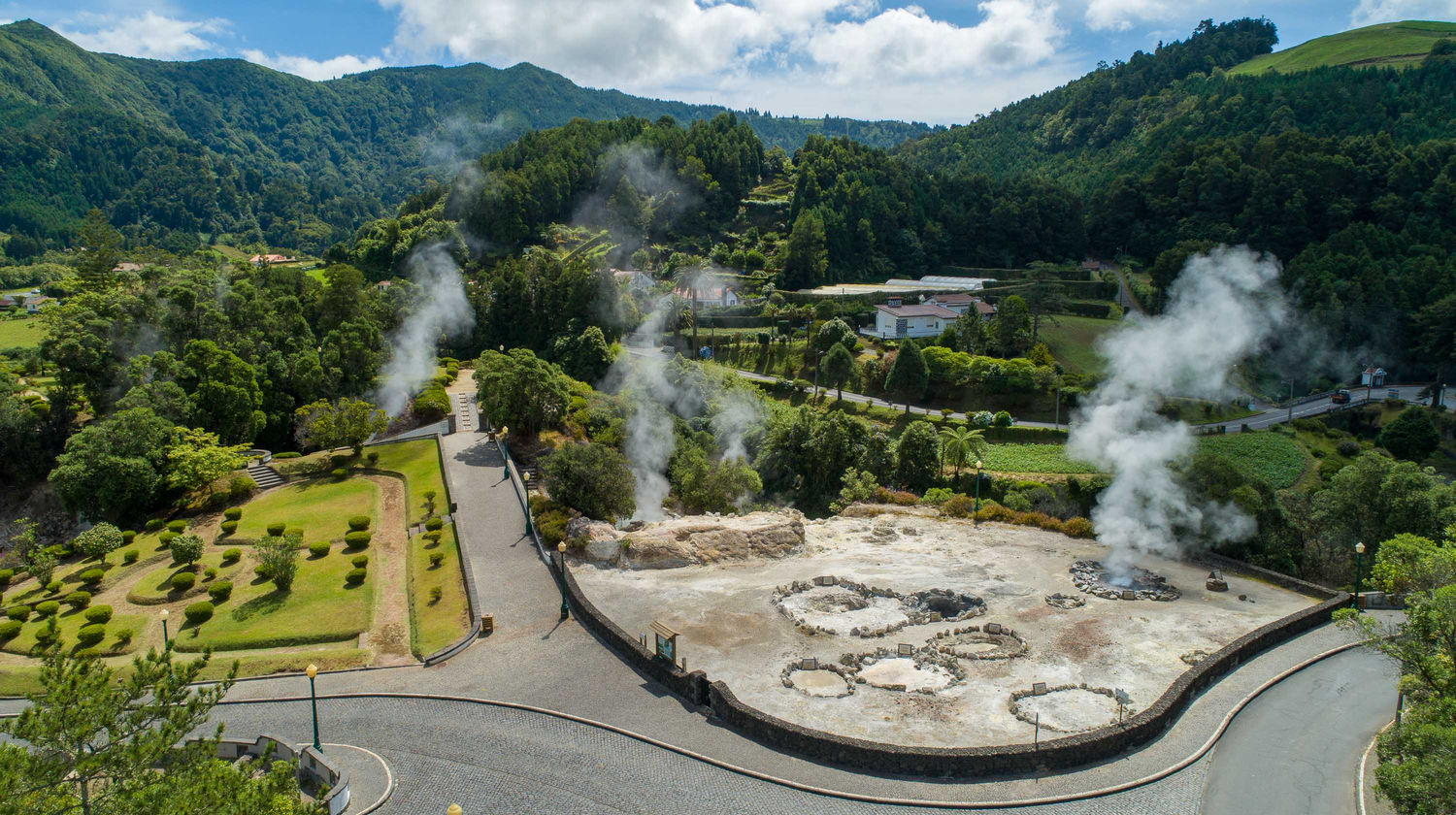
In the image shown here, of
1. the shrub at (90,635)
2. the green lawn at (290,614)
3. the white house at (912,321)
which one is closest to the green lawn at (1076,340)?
the white house at (912,321)

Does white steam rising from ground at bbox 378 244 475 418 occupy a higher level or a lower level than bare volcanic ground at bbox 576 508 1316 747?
higher

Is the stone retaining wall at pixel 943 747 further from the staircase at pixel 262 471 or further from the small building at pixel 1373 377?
the small building at pixel 1373 377

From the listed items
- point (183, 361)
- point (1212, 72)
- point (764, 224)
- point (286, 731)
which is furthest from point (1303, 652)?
point (1212, 72)

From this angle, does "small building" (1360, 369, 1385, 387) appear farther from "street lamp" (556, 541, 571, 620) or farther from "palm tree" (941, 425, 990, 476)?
"street lamp" (556, 541, 571, 620)

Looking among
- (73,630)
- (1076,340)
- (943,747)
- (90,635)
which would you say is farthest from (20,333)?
(1076,340)

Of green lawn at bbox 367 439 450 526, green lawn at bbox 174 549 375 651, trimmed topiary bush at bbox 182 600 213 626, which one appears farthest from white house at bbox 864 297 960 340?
trimmed topiary bush at bbox 182 600 213 626
